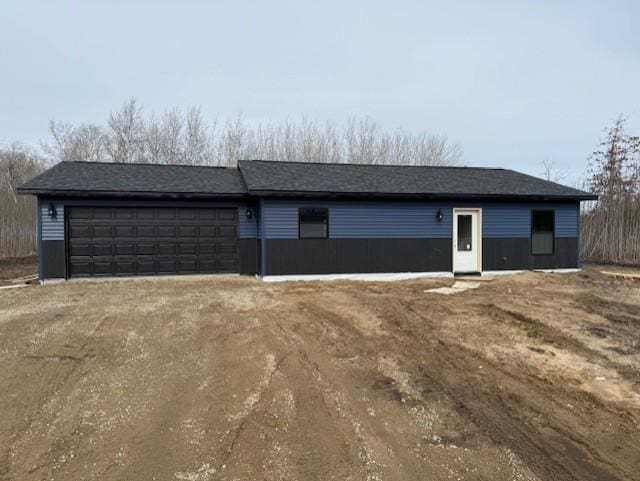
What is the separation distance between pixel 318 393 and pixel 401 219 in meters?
8.55

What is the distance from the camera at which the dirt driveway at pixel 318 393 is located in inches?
112

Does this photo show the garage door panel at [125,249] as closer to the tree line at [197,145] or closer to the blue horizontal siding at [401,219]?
the blue horizontal siding at [401,219]

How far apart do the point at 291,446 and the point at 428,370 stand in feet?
6.95

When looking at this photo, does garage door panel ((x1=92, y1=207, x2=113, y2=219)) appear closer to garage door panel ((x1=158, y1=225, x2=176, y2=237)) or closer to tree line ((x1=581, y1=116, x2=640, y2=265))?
garage door panel ((x1=158, y1=225, x2=176, y2=237))

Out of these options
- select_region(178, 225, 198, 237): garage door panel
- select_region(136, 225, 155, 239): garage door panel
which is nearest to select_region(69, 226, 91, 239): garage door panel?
select_region(136, 225, 155, 239): garage door panel

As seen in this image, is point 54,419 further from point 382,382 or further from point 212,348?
point 382,382

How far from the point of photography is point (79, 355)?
512cm

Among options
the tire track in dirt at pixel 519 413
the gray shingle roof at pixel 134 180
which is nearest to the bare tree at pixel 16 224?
the gray shingle roof at pixel 134 180

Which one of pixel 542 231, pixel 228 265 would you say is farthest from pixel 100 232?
pixel 542 231

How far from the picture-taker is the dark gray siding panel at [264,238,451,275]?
1120 centimetres

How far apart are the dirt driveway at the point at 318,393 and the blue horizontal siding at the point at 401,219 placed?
3821mm

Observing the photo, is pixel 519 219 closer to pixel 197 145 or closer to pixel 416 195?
pixel 416 195

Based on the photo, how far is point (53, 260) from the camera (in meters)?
10.9

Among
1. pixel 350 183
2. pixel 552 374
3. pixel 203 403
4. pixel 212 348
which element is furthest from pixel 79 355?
pixel 350 183
